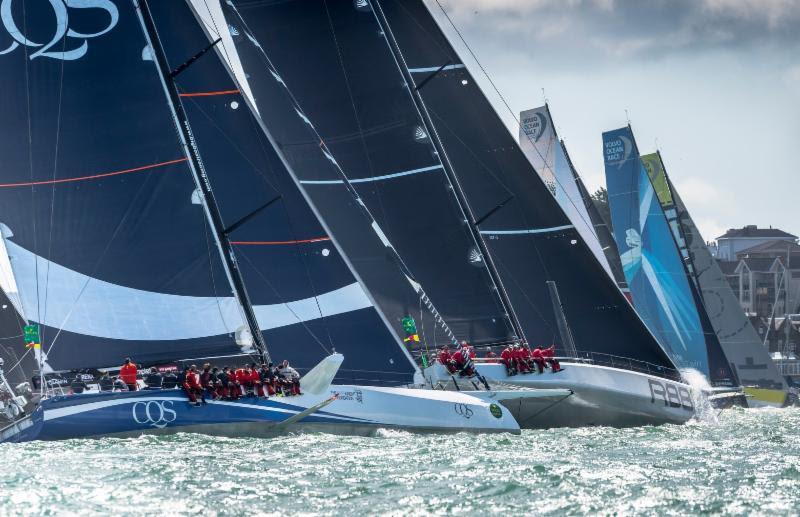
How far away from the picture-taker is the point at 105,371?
66.3 ft

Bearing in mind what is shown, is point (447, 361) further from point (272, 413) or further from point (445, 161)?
point (445, 161)

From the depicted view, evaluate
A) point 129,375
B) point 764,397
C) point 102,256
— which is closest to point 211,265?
point 102,256

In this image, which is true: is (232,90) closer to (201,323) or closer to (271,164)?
(271,164)

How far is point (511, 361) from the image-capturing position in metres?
23.1

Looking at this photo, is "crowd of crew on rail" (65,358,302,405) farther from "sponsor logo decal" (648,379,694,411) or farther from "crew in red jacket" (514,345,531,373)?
"sponsor logo decal" (648,379,694,411)

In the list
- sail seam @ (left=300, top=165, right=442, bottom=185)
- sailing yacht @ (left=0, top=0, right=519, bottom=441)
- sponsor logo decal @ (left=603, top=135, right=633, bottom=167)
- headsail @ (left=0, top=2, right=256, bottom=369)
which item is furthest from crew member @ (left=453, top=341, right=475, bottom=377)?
sponsor logo decal @ (left=603, top=135, right=633, bottom=167)

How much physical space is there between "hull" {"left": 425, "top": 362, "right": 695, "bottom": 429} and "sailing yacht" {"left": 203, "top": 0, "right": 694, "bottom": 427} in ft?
0.19

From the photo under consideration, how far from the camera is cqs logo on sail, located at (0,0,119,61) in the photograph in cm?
2073

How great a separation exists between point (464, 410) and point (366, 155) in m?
8.65

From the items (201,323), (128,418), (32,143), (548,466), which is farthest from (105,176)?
(548,466)

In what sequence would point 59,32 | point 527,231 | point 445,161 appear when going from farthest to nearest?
point 527,231 < point 445,161 < point 59,32

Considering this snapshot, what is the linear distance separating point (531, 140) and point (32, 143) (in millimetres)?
22842

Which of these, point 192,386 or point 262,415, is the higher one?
point 192,386

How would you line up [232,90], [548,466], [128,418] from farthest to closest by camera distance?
1. [232,90]
2. [128,418]
3. [548,466]
